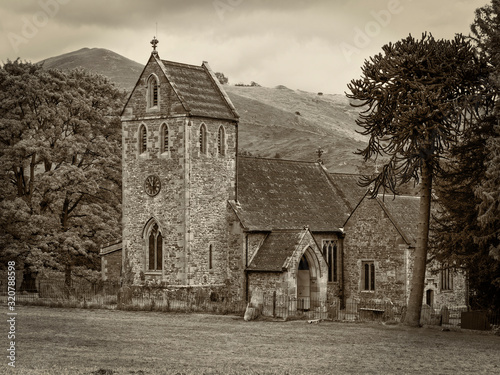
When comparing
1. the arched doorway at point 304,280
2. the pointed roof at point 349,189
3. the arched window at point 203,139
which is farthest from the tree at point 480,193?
the pointed roof at point 349,189

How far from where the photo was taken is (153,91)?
48.8 m

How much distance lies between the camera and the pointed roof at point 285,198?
5022 centimetres

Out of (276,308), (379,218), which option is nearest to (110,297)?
(276,308)

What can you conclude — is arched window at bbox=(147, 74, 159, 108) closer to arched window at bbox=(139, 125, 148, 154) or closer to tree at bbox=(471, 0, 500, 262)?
arched window at bbox=(139, 125, 148, 154)

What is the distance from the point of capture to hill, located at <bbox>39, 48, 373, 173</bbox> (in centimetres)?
12606

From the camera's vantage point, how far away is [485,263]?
35.6 m

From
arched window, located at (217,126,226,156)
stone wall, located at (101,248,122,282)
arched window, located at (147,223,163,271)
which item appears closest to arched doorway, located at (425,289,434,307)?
arched window, located at (217,126,226,156)

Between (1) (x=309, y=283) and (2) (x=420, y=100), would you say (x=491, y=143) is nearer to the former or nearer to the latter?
(2) (x=420, y=100)

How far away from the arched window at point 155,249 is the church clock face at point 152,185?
1749 mm

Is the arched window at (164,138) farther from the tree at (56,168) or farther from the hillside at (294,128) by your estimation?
the hillside at (294,128)

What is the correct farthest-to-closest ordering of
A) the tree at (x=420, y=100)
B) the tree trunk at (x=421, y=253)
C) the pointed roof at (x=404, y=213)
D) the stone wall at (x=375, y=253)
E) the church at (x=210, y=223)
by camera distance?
the pointed roof at (x=404, y=213), the stone wall at (x=375, y=253), the church at (x=210, y=223), the tree trunk at (x=421, y=253), the tree at (x=420, y=100)

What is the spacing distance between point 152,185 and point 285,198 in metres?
8.85

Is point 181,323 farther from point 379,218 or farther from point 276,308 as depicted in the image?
point 379,218

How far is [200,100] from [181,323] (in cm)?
1466
